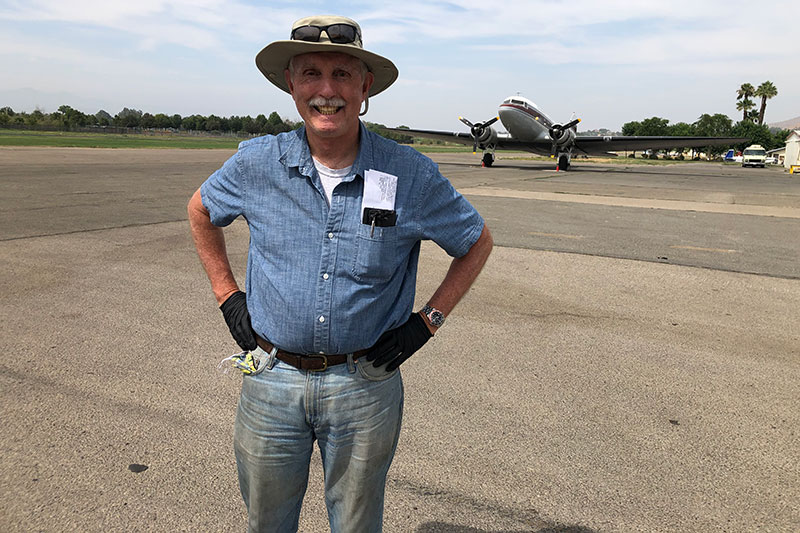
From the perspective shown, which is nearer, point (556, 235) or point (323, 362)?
point (323, 362)

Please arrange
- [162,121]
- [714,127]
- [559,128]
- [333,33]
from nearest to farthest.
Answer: [333,33] → [559,128] → [714,127] → [162,121]

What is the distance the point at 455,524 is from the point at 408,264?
5.35 feet

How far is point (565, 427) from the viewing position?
159 inches

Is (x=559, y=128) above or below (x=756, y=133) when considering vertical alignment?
below

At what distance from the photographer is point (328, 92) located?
1.88 m

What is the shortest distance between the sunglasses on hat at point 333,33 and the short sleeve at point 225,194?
1.53ft

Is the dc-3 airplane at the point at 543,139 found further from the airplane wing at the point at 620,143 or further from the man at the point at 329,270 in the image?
the man at the point at 329,270

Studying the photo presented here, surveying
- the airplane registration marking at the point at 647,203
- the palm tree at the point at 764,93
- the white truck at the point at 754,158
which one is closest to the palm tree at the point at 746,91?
the palm tree at the point at 764,93

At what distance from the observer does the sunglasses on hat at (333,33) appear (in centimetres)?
184

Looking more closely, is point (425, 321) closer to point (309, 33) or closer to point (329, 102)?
point (329, 102)

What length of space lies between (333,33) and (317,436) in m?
1.37

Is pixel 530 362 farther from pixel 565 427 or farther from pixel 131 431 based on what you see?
pixel 131 431

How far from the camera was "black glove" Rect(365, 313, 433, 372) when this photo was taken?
6.47 ft

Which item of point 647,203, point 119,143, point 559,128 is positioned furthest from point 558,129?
point 119,143
